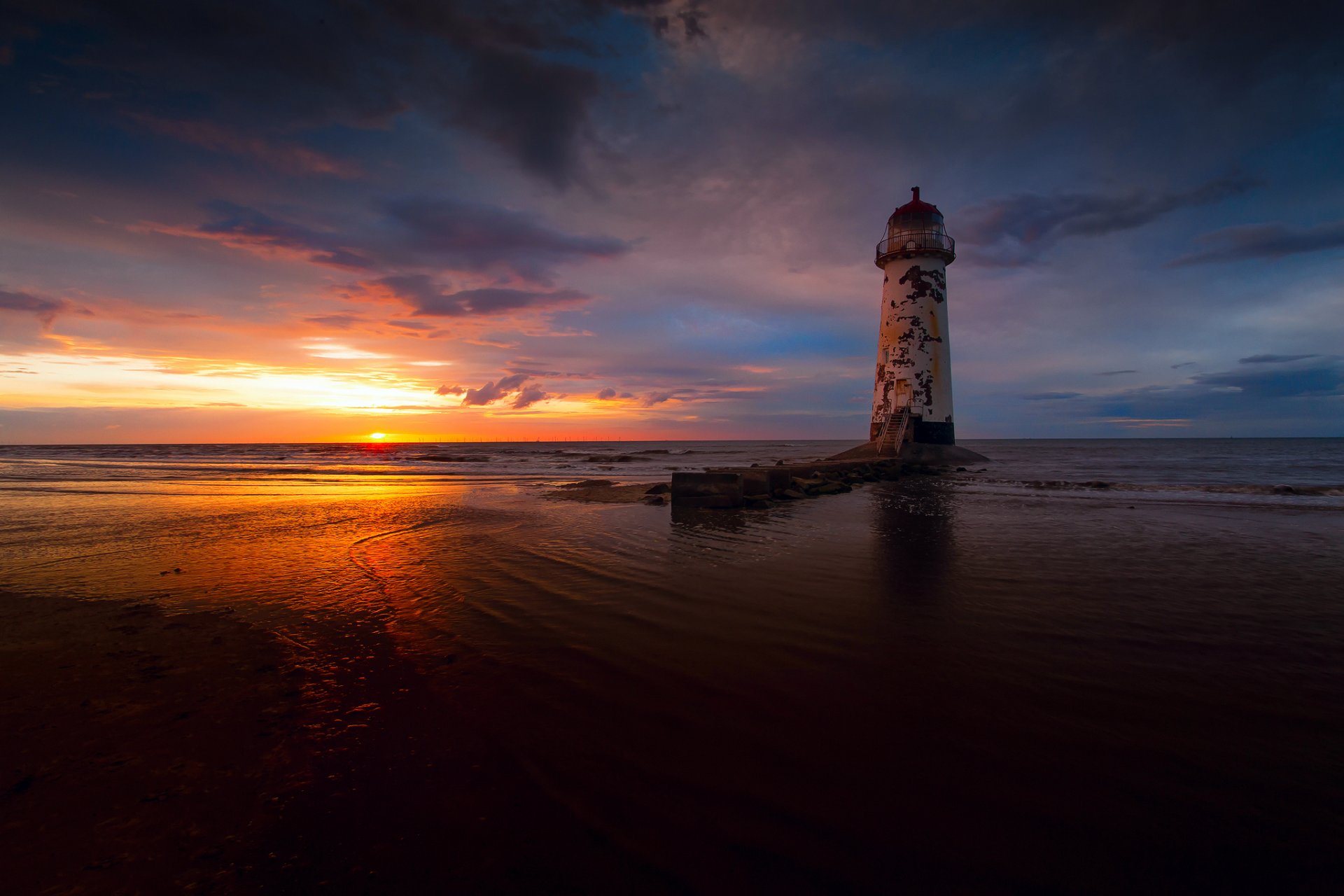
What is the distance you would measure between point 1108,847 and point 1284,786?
104cm

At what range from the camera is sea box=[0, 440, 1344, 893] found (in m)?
2.01

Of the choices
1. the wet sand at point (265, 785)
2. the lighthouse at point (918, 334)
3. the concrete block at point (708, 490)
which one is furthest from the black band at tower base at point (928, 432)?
the wet sand at point (265, 785)

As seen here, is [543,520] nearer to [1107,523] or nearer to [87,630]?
[87,630]

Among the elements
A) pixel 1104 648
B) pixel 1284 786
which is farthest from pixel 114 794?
pixel 1104 648

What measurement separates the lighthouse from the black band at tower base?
32 mm

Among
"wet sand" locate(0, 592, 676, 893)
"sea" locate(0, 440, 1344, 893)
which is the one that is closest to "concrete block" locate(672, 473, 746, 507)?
"sea" locate(0, 440, 1344, 893)

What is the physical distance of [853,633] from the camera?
4234 millimetres

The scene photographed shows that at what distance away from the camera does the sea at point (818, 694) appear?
201cm

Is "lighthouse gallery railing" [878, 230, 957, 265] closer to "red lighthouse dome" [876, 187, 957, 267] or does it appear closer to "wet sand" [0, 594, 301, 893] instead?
"red lighthouse dome" [876, 187, 957, 267]

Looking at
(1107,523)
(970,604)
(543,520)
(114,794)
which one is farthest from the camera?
(543,520)

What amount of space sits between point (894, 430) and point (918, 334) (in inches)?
175

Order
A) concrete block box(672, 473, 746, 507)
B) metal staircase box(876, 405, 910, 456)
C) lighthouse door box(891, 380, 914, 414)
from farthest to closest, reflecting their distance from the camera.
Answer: lighthouse door box(891, 380, 914, 414), metal staircase box(876, 405, 910, 456), concrete block box(672, 473, 746, 507)

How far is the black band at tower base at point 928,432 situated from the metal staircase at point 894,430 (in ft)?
1.47

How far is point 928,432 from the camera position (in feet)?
84.8
